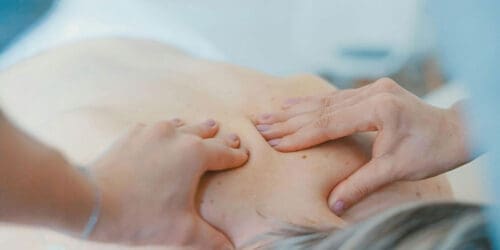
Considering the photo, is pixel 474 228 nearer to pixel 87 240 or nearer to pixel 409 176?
pixel 409 176

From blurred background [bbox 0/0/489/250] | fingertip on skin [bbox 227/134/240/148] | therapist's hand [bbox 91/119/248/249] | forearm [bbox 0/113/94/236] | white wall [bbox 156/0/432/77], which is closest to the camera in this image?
forearm [bbox 0/113/94/236]

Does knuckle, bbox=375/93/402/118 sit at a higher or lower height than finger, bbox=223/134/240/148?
higher

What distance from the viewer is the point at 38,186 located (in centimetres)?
92

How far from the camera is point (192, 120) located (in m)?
1.17

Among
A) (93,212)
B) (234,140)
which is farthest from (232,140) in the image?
(93,212)

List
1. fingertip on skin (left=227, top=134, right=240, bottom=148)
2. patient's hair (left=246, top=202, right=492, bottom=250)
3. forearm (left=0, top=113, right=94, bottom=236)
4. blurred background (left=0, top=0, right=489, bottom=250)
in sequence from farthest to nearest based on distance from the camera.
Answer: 1. blurred background (left=0, top=0, right=489, bottom=250)
2. fingertip on skin (left=227, top=134, right=240, bottom=148)
3. forearm (left=0, top=113, right=94, bottom=236)
4. patient's hair (left=246, top=202, right=492, bottom=250)

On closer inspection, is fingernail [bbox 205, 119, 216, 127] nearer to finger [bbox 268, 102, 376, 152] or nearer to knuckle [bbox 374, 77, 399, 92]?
finger [bbox 268, 102, 376, 152]

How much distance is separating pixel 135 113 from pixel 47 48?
39 centimetres

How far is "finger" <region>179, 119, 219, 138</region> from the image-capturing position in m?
1.12

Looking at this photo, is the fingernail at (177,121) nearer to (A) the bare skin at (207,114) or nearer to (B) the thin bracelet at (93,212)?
(A) the bare skin at (207,114)

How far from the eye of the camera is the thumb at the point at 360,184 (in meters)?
1.07

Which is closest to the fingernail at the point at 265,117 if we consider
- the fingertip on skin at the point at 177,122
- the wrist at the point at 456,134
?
the fingertip on skin at the point at 177,122

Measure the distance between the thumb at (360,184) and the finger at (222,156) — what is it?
0.41ft

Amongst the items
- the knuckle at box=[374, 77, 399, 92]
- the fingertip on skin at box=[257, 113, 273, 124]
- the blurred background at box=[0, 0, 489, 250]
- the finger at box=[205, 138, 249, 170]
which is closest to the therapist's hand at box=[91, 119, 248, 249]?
the finger at box=[205, 138, 249, 170]
